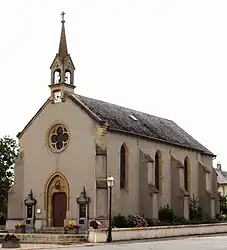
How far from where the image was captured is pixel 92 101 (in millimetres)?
46938

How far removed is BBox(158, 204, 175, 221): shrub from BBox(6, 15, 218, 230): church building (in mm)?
518

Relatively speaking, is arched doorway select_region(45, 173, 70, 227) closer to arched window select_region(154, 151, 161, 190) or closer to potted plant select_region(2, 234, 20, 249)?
arched window select_region(154, 151, 161, 190)

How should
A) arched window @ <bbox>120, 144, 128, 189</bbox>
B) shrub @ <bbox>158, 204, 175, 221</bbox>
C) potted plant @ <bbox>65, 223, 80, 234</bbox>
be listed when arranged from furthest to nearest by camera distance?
shrub @ <bbox>158, 204, 175, 221</bbox> → arched window @ <bbox>120, 144, 128, 189</bbox> → potted plant @ <bbox>65, 223, 80, 234</bbox>

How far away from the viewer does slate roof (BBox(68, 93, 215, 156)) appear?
44.7 m

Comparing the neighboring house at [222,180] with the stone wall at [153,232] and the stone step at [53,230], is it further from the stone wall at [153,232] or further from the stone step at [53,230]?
the stone step at [53,230]

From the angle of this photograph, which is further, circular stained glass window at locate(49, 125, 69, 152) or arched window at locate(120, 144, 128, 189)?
arched window at locate(120, 144, 128, 189)

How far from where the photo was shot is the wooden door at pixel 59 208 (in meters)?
43.7

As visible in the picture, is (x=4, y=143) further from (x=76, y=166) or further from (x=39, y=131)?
(x=76, y=166)

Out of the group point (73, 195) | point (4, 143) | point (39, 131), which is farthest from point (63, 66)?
point (4, 143)

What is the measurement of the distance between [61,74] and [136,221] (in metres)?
13.6

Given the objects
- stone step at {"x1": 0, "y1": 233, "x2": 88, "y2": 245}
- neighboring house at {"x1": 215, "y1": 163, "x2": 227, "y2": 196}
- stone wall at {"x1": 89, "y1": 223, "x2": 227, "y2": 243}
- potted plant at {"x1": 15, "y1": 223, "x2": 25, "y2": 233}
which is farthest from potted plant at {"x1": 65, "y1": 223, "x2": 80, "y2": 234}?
neighboring house at {"x1": 215, "y1": 163, "x2": 227, "y2": 196}

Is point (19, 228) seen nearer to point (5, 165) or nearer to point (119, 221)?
point (119, 221)

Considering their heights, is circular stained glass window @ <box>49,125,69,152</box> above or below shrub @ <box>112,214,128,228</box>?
above

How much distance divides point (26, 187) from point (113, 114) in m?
9.83
